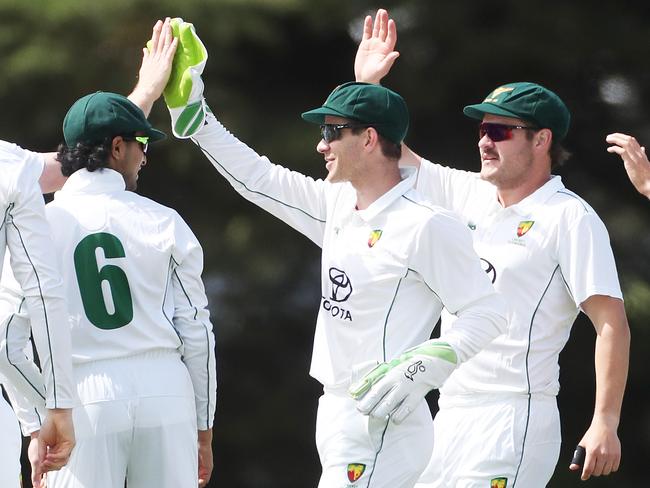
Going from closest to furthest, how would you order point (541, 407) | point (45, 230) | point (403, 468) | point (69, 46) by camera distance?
point (45, 230) < point (403, 468) < point (541, 407) < point (69, 46)

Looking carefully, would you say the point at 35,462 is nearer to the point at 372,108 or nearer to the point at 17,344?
the point at 17,344

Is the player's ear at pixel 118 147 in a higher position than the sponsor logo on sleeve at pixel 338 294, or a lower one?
higher

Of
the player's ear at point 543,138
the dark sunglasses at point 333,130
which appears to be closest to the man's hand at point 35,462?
the dark sunglasses at point 333,130

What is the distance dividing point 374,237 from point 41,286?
1.04 meters

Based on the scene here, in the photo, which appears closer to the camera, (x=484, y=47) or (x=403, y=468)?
(x=403, y=468)

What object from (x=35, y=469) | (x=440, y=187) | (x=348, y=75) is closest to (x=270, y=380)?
(x=348, y=75)

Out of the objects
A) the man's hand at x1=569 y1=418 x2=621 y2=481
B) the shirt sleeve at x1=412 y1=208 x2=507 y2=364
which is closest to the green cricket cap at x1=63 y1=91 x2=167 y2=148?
the shirt sleeve at x1=412 y1=208 x2=507 y2=364

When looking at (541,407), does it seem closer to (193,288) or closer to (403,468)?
(403,468)

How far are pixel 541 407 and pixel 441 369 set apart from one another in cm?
70

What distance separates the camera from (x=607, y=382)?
5.09m

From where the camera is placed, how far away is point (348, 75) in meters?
10.4

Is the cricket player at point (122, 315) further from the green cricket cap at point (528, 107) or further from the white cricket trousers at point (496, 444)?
the green cricket cap at point (528, 107)

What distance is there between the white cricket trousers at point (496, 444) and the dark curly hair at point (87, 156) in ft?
4.56

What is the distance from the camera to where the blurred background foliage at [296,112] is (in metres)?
9.76
